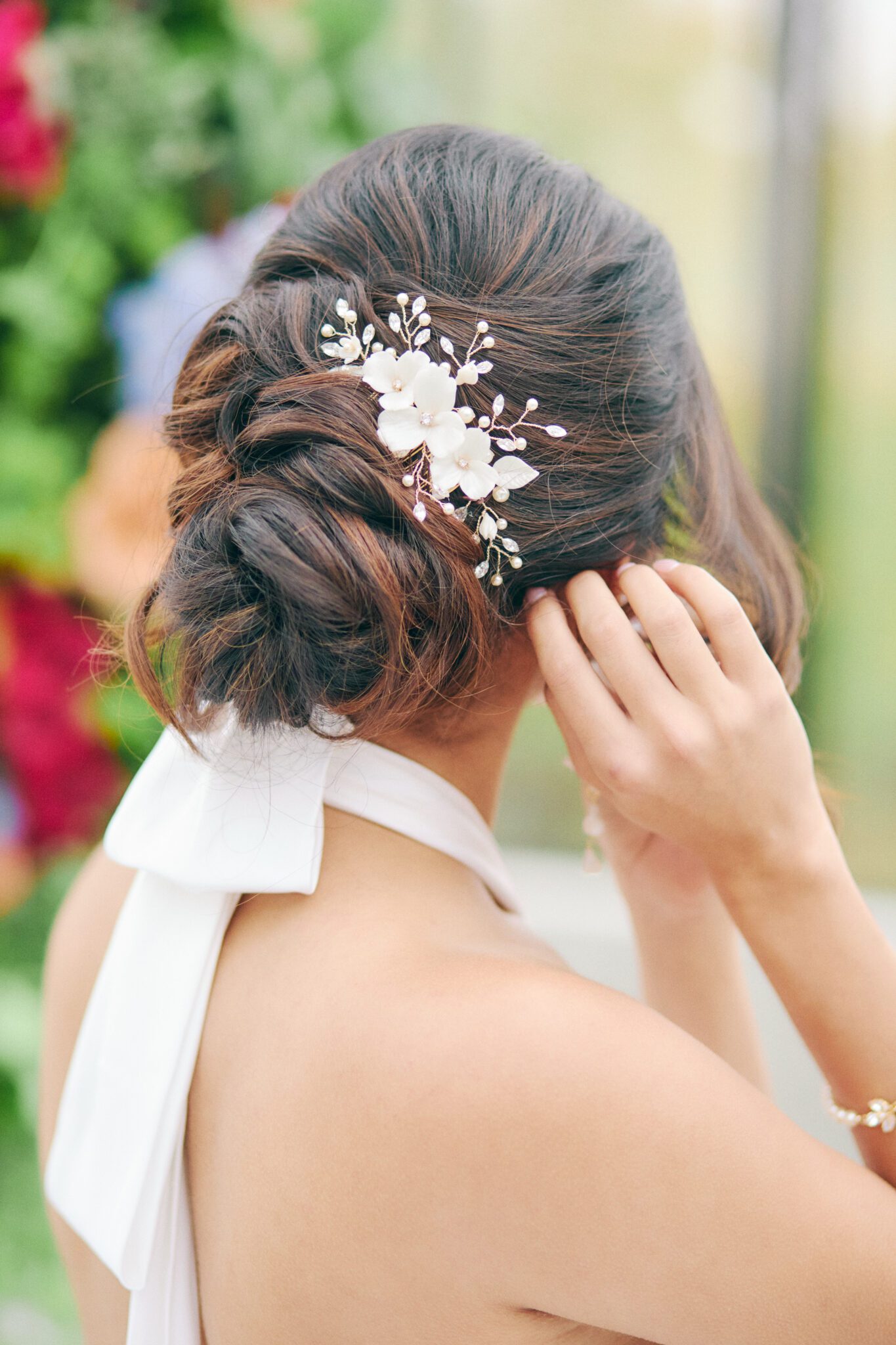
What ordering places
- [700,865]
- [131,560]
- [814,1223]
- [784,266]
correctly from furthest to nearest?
[784,266], [131,560], [700,865], [814,1223]

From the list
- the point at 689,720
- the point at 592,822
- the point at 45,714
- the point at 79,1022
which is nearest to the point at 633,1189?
the point at 689,720

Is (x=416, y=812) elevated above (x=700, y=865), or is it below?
above

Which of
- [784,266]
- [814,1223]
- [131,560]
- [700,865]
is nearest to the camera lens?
[814,1223]

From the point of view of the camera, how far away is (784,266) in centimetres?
157

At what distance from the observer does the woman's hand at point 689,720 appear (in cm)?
67

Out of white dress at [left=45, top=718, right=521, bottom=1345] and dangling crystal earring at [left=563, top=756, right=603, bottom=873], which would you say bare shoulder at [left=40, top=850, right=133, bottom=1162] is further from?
dangling crystal earring at [left=563, top=756, right=603, bottom=873]

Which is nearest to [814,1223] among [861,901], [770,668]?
[861,901]

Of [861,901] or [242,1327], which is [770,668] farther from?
[242,1327]

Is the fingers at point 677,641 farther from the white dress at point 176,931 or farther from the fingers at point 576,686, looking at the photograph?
the white dress at point 176,931

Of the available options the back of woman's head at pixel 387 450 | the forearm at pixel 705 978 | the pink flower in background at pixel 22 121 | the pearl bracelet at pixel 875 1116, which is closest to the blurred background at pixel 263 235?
the pink flower in background at pixel 22 121

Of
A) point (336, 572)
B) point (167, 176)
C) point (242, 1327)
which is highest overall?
point (167, 176)

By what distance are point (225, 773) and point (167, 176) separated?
2.59 feet

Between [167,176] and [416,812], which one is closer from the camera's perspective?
[416,812]

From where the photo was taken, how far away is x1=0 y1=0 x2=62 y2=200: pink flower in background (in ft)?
3.50
